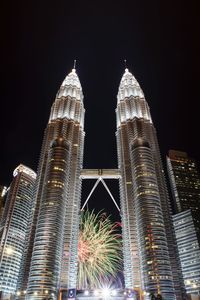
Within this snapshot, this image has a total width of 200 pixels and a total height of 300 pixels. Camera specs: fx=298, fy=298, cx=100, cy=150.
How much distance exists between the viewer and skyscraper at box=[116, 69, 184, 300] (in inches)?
5231

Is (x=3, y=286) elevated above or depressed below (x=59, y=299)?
above

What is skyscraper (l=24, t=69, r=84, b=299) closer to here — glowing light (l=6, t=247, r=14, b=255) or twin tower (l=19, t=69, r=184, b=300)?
twin tower (l=19, t=69, r=184, b=300)

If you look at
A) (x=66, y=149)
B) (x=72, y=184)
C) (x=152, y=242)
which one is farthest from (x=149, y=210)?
(x=66, y=149)

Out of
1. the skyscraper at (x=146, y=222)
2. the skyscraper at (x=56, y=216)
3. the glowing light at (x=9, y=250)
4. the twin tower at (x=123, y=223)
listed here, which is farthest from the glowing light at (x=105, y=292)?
the glowing light at (x=9, y=250)

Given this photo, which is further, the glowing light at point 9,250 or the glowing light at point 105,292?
the glowing light at point 9,250

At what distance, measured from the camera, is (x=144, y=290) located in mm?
133250

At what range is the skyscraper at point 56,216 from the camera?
13112cm

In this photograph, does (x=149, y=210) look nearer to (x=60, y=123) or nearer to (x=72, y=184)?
(x=72, y=184)

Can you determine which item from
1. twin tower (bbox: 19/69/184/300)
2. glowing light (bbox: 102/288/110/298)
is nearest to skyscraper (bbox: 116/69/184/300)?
twin tower (bbox: 19/69/184/300)

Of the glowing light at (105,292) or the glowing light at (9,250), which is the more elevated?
the glowing light at (9,250)

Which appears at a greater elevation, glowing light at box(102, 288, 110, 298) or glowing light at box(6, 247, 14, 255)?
glowing light at box(6, 247, 14, 255)

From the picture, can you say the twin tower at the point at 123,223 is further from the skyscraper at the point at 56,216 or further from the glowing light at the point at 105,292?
the glowing light at the point at 105,292

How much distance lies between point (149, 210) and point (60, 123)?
84.8m

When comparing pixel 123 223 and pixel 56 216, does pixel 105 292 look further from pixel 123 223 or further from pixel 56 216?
pixel 123 223
